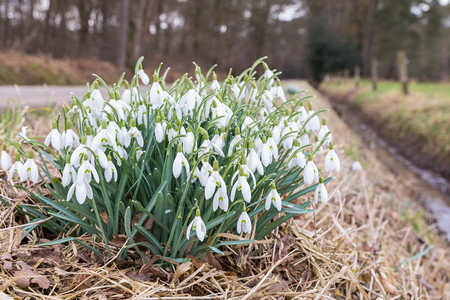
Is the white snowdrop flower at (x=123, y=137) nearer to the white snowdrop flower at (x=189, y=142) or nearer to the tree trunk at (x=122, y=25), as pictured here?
the white snowdrop flower at (x=189, y=142)

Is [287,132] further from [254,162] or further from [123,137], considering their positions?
[123,137]

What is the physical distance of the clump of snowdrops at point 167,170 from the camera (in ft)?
4.15

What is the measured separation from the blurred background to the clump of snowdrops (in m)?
7.86

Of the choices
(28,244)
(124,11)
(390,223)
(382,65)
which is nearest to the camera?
(28,244)

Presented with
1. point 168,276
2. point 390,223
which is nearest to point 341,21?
point 390,223

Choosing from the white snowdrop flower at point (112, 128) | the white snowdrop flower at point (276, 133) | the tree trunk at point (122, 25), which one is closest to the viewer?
the white snowdrop flower at point (112, 128)

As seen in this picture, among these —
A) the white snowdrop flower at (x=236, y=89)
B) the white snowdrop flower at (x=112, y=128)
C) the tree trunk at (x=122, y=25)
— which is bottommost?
the white snowdrop flower at (x=112, y=128)

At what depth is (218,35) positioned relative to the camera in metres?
21.1

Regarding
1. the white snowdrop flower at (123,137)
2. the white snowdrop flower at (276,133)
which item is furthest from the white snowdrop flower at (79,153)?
the white snowdrop flower at (276,133)

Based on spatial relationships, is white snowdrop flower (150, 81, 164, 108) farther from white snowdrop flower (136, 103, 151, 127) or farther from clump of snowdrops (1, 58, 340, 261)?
white snowdrop flower (136, 103, 151, 127)

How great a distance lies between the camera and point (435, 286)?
2.58 m

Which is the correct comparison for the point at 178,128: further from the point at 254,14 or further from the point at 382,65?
the point at 382,65

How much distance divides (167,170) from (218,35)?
20541 mm

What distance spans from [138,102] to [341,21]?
35118mm
